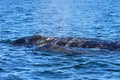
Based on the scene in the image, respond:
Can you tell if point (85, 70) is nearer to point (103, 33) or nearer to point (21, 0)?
point (103, 33)

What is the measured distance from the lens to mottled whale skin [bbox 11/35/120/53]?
28720 millimetres

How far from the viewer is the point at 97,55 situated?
27172 mm

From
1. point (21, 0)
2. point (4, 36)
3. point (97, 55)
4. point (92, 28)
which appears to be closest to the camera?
point (97, 55)

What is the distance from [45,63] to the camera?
82.9ft

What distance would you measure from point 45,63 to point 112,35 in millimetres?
12644

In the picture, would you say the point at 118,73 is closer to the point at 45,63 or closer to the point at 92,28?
the point at 45,63

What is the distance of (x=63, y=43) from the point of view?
3069 centimetres

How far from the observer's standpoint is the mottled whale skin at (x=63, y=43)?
28720 millimetres

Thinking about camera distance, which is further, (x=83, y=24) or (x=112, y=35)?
(x=83, y=24)

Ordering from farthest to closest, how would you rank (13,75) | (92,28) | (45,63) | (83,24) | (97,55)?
1. (83,24)
2. (92,28)
3. (97,55)
4. (45,63)
5. (13,75)

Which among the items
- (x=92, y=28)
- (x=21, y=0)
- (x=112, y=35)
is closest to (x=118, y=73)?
(x=112, y=35)

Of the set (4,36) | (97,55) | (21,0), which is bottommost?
(97,55)

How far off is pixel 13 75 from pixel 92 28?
2040 cm

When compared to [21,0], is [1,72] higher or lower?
lower
